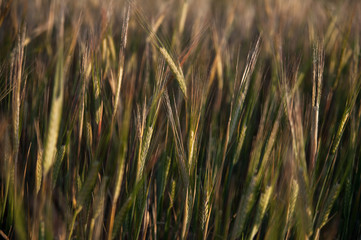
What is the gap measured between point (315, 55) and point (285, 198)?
0.30 meters

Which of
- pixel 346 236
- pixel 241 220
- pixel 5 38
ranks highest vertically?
pixel 5 38

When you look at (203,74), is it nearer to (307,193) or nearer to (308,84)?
(307,193)

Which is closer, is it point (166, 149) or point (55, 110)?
point (55, 110)

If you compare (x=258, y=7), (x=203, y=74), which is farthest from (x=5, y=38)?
(x=258, y=7)

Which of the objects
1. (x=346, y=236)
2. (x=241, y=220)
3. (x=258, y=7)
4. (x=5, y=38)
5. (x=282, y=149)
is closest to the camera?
(x=241, y=220)

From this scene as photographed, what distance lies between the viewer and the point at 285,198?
0.65m

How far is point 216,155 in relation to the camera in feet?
2.54

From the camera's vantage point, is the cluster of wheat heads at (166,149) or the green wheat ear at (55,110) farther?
the cluster of wheat heads at (166,149)

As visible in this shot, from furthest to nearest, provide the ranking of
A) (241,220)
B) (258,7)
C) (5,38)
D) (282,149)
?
(258,7) → (5,38) → (282,149) → (241,220)

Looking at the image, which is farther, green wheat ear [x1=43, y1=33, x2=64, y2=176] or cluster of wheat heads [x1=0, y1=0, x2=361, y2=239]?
cluster of wheat heads [x1=0, y1=0, x2=361, y2=239]

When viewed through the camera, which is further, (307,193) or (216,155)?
(216,155)

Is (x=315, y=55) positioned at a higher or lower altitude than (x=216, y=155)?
higher

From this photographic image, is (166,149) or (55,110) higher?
(55,110)

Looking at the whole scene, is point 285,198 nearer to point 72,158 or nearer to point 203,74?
point 203,74
